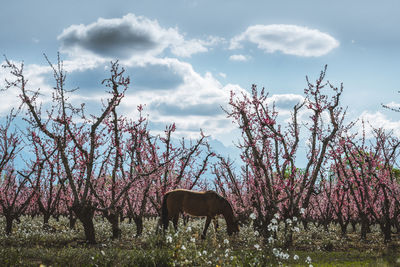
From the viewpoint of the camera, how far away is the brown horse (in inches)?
648

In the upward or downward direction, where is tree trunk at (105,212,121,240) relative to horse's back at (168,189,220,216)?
downward

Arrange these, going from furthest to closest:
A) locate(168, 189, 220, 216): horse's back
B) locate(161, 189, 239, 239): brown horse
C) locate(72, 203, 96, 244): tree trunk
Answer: locate(168, 189, 220, 216): horse's back < locate(161, 189, 239, 239): brown horse < locate(72, 203, 96, 244): tree trunk

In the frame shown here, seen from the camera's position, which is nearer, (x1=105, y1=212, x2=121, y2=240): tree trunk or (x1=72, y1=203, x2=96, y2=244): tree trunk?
(x1=72, y1=203, x2=96, y2=244): tree trunk

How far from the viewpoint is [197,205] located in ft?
54.6

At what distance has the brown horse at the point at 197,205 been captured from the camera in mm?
16453

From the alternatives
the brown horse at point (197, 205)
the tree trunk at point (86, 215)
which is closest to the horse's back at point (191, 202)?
the brown horse at point (197, 205)

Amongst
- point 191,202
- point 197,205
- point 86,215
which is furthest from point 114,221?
point 197,205

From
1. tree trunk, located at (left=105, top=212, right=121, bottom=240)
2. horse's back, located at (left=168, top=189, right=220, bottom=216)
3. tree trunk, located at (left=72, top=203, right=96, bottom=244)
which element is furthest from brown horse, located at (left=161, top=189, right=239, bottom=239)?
tree trunk, located at (left=72, top=203, right=96, bottom=244)

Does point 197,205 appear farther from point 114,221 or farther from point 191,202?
point 114,221

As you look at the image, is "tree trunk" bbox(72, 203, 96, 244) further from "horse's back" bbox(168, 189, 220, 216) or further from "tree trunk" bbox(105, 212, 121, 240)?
"horse's back" bbox(168, 189, 220, 216)

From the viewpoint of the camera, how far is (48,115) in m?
15.7

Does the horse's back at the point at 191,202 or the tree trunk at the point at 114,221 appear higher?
the horse's back at the point at 191,202

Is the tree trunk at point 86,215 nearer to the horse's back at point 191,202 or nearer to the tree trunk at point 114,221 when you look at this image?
the tree trunk at point 114,221

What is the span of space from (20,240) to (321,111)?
13.5 metres
